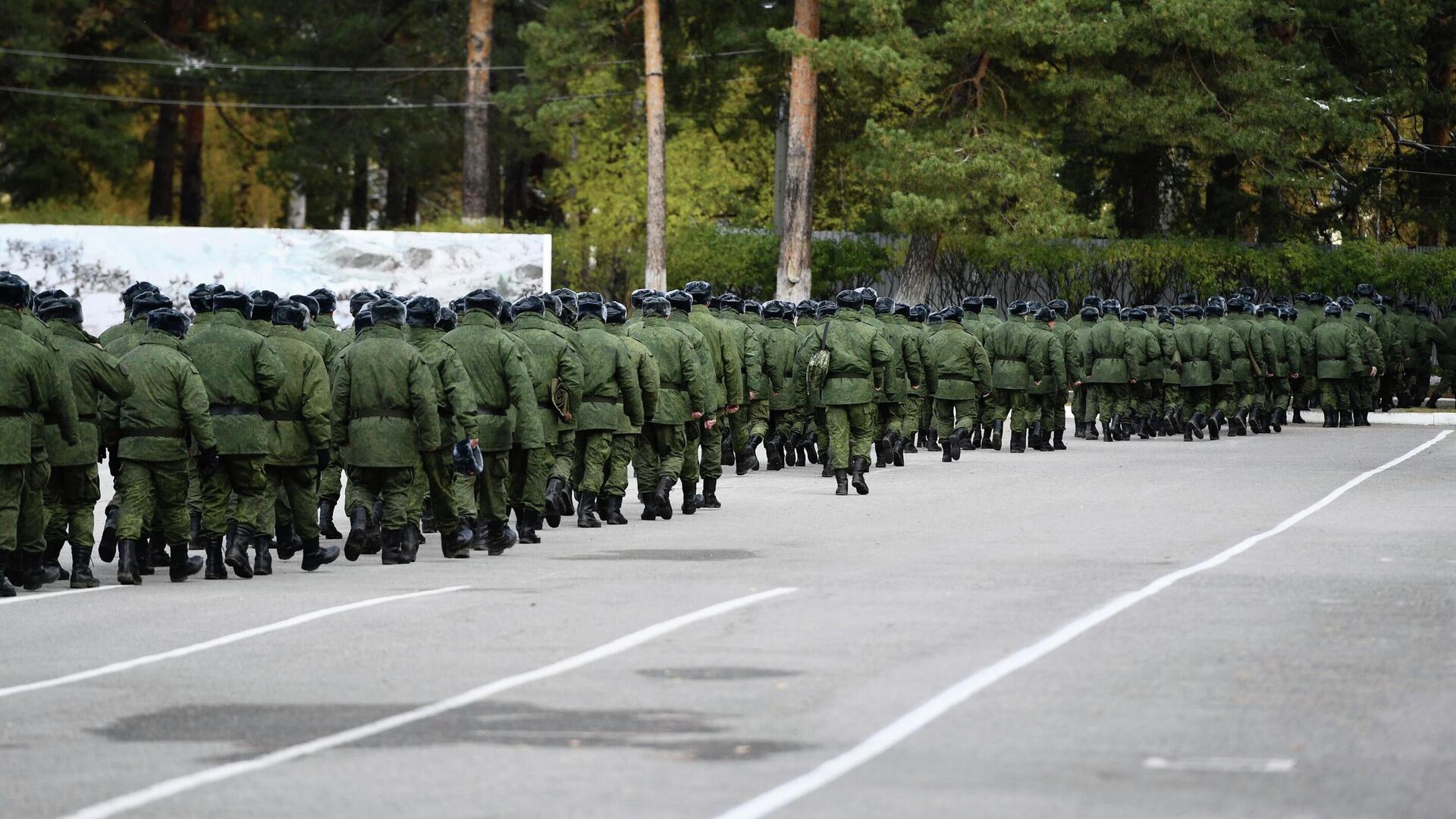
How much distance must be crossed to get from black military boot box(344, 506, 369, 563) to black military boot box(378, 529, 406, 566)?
Result: 0.52ft

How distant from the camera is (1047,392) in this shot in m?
30.5

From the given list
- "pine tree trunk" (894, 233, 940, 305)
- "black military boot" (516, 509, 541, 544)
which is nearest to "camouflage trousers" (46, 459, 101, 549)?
"black military boot" (516, 509, 541, 544)

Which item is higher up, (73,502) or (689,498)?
(73,502)

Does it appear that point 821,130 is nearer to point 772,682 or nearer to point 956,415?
point 956,415

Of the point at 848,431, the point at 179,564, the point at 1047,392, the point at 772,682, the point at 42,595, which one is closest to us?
the point at 772,682

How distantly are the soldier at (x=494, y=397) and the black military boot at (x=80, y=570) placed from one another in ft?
10.4

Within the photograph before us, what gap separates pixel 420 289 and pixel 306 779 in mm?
30443

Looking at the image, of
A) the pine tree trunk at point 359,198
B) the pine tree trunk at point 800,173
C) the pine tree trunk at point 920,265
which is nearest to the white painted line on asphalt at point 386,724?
the pine tree trunk at point 800,173

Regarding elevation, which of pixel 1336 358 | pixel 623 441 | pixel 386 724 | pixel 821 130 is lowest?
pixel 386 724

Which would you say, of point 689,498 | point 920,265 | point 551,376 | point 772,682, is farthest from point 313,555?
point 920,265

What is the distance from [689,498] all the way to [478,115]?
1378 inches

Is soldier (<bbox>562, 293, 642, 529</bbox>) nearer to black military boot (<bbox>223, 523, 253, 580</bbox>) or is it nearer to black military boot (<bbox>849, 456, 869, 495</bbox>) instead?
black military boot (<bbox>849, 456, 869, 495</bbox>)

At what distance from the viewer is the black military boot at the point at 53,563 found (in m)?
15.1

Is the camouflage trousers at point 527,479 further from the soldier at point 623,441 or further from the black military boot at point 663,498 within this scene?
the black military boot at point 663,498
